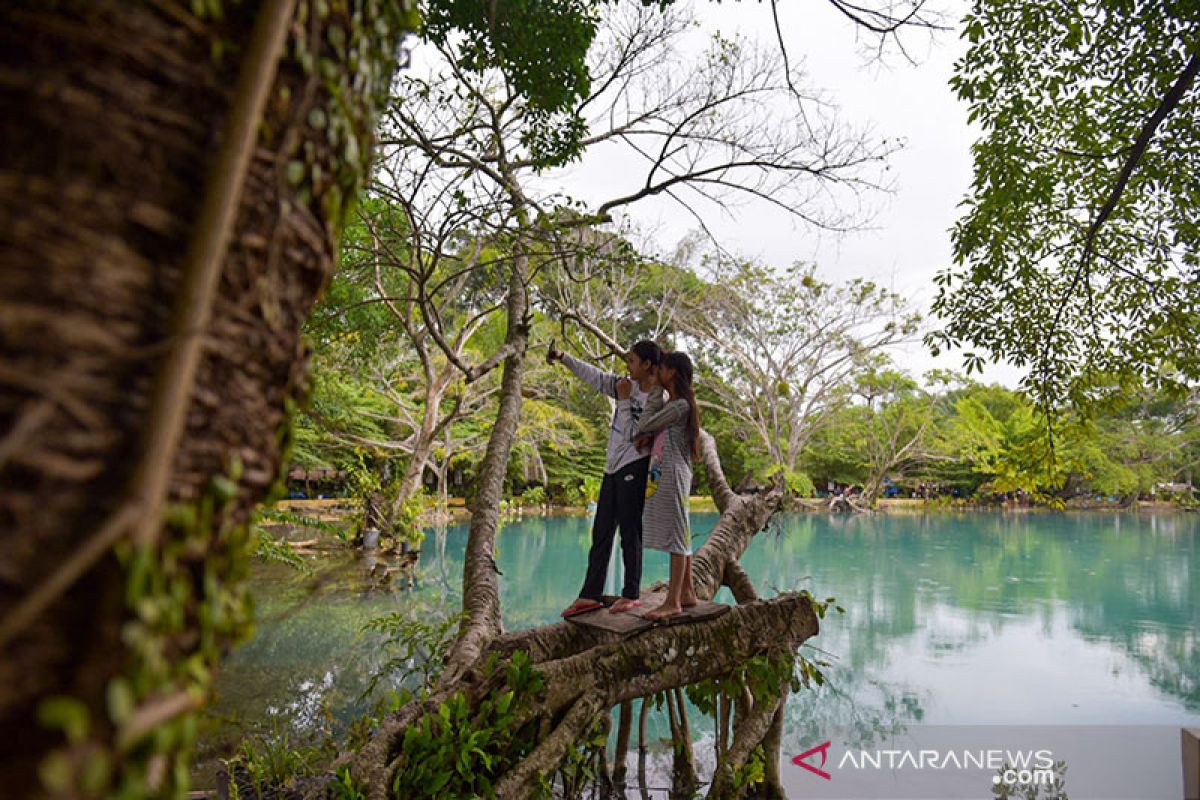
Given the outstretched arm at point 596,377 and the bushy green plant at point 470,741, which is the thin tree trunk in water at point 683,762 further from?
the outstretched arm at point 596,377

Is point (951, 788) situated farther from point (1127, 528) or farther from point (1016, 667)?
point (1127, 528)

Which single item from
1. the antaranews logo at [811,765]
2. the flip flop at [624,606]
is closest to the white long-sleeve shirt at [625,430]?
the flip flop at [624,606]

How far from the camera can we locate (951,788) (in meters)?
4.75

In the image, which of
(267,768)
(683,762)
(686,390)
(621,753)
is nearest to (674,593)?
(686,390)

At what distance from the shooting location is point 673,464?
3.14m

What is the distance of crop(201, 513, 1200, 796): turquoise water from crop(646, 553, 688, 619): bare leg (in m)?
1.07

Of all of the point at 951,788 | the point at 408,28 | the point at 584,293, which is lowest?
the point at 951,788

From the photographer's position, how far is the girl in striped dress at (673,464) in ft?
10.00

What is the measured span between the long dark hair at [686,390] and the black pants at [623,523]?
226 mm

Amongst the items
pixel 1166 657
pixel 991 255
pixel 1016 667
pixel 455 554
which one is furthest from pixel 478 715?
pixel 455 554

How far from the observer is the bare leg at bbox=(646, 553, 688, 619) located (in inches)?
123

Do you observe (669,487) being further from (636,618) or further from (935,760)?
(935,760)

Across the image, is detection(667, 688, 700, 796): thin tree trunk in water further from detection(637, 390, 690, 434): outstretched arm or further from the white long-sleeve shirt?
detection(637, 390, 690, 434): outstretched arm

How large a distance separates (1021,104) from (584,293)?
448 inches
